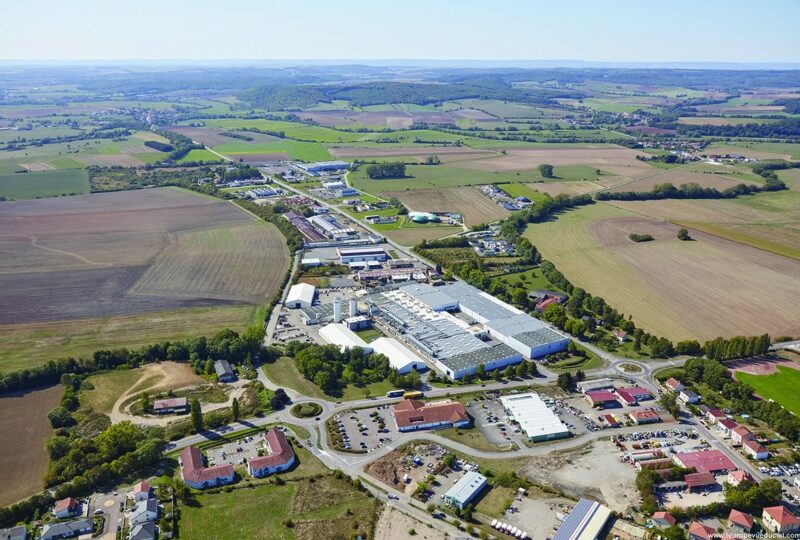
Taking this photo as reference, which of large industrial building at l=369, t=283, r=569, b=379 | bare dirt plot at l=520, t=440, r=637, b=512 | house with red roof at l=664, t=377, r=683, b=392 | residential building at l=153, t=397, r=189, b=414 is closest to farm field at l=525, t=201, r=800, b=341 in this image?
house with red roof at l=664, t=377, r=683, b=392

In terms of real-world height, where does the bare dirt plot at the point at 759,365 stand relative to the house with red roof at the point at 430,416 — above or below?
above

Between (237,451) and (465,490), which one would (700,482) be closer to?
(465,490)

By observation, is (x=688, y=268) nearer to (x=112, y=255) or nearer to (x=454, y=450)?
(x=454, y=450)

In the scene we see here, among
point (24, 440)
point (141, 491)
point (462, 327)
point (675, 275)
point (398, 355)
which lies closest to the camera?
point (141, 491)

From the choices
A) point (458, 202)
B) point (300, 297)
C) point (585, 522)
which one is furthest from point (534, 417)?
point (458, 202)

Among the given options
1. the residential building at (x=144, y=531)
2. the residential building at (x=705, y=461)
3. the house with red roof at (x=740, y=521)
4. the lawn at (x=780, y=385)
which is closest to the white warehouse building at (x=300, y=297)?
the residential building at (x=144, y=531)

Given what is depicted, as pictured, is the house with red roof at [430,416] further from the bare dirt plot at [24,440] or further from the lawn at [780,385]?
the lawn at [780,385]
